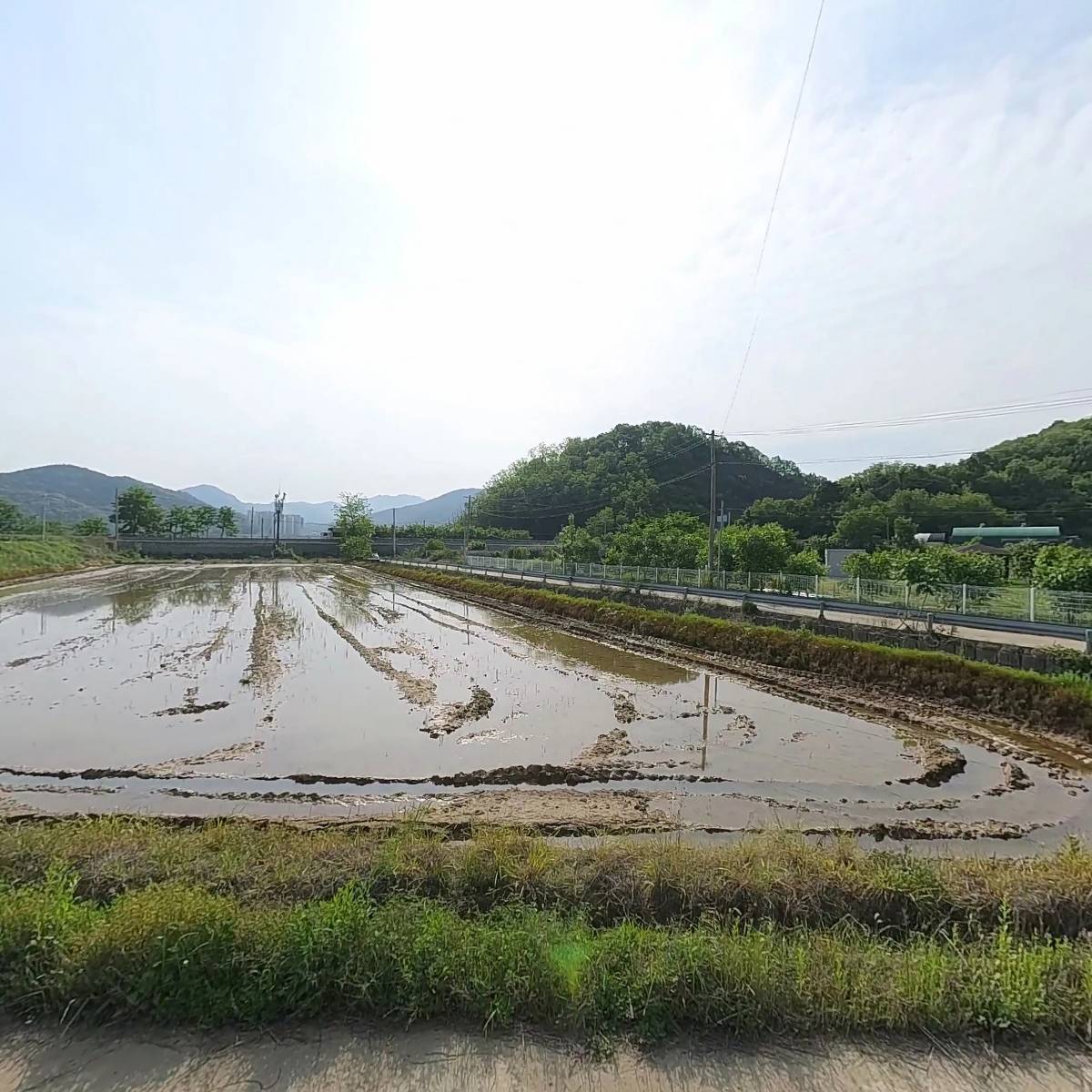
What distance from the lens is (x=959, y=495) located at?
181 feet

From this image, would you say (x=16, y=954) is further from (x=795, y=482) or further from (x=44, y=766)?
(x=795, y=482)

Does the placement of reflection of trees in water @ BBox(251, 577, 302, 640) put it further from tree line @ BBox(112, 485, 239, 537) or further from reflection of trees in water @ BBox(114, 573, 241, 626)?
tree line @ BBox(112, 485, 239, 537)

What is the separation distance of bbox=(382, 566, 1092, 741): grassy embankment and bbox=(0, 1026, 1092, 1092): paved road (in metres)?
10.5

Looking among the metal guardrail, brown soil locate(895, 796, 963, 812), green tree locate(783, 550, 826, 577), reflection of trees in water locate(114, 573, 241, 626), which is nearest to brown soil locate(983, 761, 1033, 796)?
brown soil locate(895, 796, 963, 812)

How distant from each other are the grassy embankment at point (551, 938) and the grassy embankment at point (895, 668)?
788 centimetres

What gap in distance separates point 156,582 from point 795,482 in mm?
79165

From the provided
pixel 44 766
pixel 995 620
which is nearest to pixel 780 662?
pixel 995 620

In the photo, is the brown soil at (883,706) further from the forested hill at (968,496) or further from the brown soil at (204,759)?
the forested hill at (968,496)

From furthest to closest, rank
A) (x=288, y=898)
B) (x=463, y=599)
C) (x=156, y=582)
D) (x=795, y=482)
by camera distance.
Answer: (x=795, y=482)
(x=156, y=582)
(x=463, y=599)
(x=288, y=898)

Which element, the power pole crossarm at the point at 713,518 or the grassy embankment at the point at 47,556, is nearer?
the power pole crossarm at the point at 713,518

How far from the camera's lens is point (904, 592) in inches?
778

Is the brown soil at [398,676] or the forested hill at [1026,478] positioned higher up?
the forested hill at [1026,478]

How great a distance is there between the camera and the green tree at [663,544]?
35.3m

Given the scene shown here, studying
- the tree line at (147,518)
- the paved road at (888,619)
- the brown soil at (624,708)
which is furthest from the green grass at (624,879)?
the tree line at (147,518)
